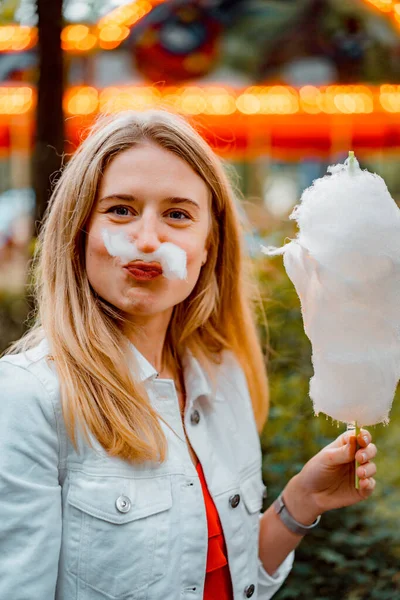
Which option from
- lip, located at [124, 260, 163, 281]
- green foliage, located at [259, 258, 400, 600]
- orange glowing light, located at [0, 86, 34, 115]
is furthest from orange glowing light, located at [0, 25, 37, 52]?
orange glowing light, located at [0, 86, 34, 115]

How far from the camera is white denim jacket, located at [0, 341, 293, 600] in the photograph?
1585 millimetres

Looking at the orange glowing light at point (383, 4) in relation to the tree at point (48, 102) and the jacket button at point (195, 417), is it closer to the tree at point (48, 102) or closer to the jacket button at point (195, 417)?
the tree at point (48, 102)

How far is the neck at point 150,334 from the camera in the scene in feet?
6.21

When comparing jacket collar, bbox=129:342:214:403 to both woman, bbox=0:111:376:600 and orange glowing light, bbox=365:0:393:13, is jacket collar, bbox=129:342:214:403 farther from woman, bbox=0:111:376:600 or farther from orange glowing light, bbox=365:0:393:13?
orange glowing light, bbox=365:0:393:13

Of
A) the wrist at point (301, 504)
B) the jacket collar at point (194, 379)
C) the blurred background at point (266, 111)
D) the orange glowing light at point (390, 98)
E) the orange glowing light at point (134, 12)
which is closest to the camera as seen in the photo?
the jacket collar at point (194, 379)

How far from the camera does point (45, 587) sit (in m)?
1.59

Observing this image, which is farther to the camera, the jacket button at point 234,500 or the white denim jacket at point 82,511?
the jacket button at point 234,500

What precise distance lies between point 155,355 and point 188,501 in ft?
1.29

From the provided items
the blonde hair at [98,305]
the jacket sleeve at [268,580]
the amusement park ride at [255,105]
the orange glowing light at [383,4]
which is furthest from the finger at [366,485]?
the amusement park ride at [255,105]

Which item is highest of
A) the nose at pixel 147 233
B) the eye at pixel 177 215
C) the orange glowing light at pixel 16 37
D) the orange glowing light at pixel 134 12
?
the orange glowing light at pixel 134 12

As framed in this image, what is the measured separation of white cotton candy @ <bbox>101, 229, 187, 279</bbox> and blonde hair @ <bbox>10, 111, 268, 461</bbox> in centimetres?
11

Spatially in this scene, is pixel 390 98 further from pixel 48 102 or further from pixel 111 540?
pixel 111 540

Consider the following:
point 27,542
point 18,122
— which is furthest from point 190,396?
point 18,122

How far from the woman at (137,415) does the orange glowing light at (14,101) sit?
23.4ft
